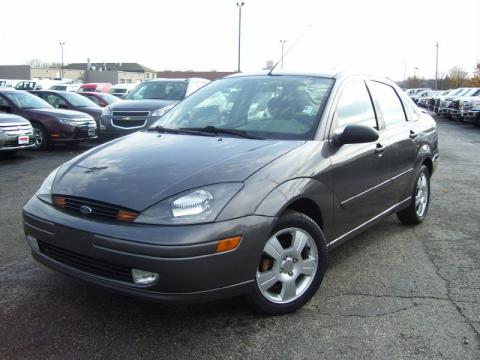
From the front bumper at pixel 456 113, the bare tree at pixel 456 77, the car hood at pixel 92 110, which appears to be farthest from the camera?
the bare tree at pixel 456 77

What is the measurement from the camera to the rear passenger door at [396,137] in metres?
4.45

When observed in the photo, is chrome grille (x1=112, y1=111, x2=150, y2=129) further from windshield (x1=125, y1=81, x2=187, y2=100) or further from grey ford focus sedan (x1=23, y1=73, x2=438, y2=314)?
grey ford focus sedan (x1=23, y1=73, x2=438, y2=314)

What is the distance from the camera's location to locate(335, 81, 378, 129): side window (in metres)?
3.89

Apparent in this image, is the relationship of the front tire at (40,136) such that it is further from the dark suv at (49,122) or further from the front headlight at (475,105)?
the front headlight at (475,105)

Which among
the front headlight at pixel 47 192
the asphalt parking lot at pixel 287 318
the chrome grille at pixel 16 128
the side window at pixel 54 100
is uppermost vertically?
the side window at pixel 54 100

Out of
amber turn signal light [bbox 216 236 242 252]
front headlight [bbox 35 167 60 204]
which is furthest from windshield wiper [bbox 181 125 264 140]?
front headlight [bbox 35 167 60 204]

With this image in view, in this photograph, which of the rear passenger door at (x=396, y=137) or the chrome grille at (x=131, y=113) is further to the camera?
the chrome grille at (x=131, y=113)

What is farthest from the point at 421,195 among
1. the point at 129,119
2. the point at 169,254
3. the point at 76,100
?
the point at 76,100

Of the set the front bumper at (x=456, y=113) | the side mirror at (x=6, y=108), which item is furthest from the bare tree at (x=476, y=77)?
the side mirror at (x=6, y=108)

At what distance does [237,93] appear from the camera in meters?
4.24

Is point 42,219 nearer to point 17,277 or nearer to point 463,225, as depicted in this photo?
point 17,277

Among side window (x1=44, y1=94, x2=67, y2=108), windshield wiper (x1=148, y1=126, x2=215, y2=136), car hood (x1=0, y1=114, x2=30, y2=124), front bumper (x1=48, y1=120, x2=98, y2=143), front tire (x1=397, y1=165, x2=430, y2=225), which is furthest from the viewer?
side window (x1=44, y1=94, x2=67, y2=108)

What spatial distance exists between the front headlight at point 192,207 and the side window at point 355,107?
1.33 meters

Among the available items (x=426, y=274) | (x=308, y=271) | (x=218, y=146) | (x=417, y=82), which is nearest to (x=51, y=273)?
A: (x=218, y=146)
